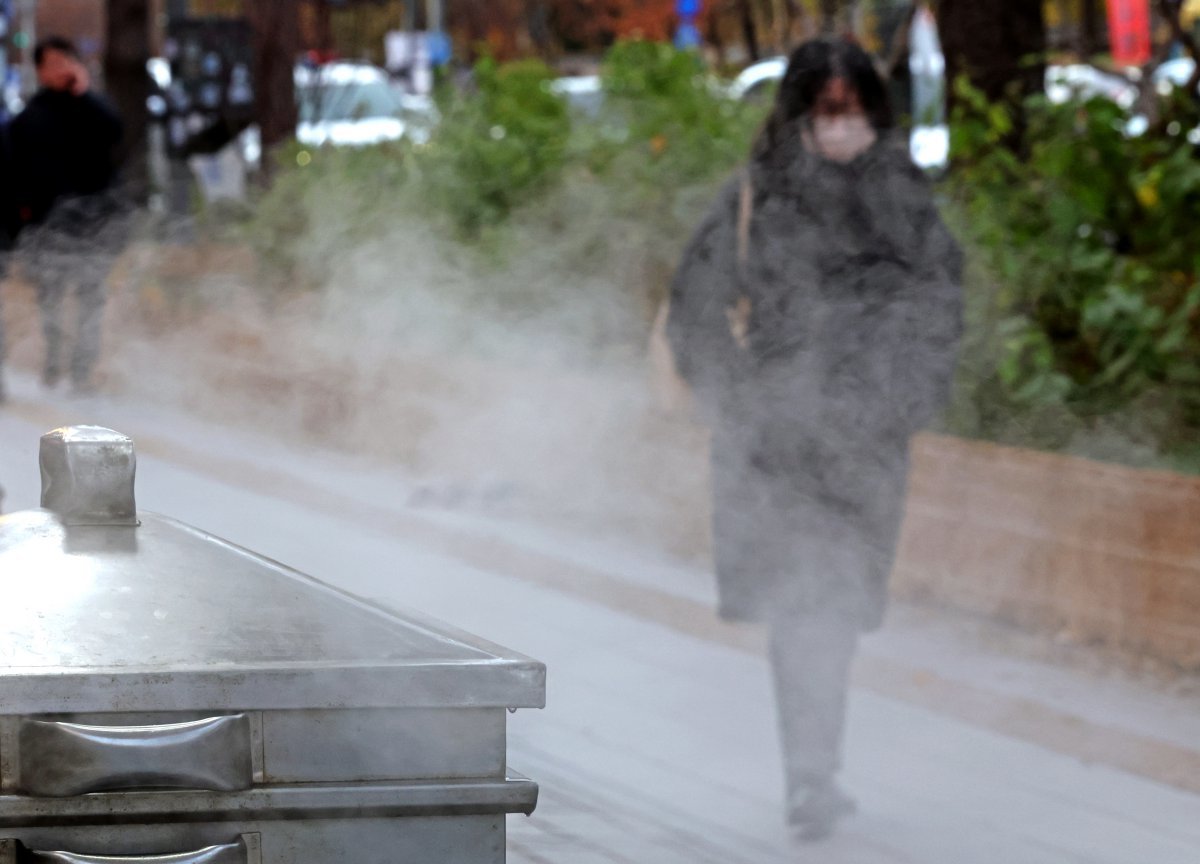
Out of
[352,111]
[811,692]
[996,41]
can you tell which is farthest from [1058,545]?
[352,111]

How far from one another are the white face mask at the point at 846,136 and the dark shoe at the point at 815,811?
121 centimetres

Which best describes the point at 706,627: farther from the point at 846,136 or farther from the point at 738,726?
the point at 846,136

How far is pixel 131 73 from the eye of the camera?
43.0 ft

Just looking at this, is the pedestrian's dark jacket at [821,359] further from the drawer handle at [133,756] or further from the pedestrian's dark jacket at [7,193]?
the pedestrian's dark jacket at [7,193]

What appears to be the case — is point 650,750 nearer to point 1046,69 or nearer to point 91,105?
point 1046,69

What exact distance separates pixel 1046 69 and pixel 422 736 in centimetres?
624

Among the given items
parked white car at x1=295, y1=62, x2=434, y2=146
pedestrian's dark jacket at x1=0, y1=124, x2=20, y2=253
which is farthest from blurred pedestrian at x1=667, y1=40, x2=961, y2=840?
pedestrian's dark jacket at x1=0, y1=124, x2=20, y2=253

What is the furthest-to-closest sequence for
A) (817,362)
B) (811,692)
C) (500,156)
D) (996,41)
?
(500,156) → (996,41) → (811,692) → (817,362)

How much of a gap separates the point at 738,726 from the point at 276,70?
8501 mm

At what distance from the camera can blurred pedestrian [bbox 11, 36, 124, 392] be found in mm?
9766

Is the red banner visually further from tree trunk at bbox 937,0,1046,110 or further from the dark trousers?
the dark trousers

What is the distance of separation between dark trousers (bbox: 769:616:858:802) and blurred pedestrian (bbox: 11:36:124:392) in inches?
266

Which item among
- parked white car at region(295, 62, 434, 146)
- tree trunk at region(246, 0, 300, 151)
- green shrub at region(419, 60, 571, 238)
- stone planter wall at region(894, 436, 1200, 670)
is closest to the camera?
stone planter wall at region(894, 436, 1200, 670)

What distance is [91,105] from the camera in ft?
32.1
